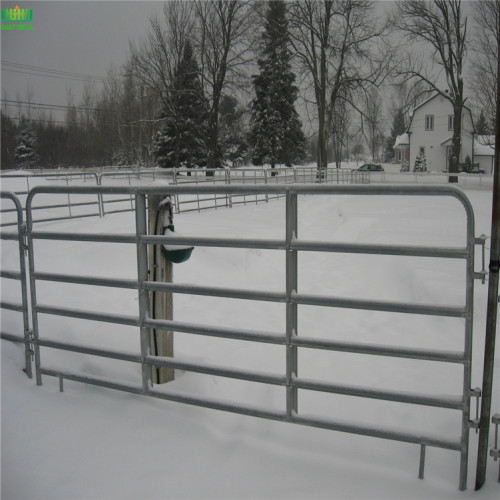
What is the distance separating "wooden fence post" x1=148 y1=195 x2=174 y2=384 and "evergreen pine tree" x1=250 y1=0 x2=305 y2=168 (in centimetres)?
4565

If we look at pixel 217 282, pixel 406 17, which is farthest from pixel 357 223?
pixel 406 17

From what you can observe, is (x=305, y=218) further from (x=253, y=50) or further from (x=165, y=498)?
(x=253, y=50)

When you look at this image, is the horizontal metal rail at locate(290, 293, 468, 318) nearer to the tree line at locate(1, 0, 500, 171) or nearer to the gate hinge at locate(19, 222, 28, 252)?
the gate hinge at locate(19, 222, 28, 252)

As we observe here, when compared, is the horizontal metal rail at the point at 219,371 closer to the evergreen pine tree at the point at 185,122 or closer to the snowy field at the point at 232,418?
the snowy field at the point at 232,418

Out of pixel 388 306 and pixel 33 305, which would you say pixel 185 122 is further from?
pixel 388 306

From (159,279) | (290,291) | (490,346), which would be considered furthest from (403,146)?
(490,346)

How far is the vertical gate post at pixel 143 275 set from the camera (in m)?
3.63

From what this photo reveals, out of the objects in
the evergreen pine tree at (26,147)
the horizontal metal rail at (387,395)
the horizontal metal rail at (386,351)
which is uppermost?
the evergreen pine tree at (26,147)

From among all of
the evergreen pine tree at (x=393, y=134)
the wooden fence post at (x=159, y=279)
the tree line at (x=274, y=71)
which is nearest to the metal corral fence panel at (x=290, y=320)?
the wooden fence post at (x=159, y=279)

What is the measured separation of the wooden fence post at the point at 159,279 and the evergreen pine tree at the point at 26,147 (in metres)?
62.6

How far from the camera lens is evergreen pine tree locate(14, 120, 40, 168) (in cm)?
6119

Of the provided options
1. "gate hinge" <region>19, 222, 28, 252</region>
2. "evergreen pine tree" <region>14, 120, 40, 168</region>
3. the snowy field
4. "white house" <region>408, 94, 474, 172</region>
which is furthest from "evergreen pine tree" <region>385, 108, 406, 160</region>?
"gate hinge" <region>19, 222, 28, 252</region>

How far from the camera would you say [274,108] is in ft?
160

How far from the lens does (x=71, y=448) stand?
3266 mm
